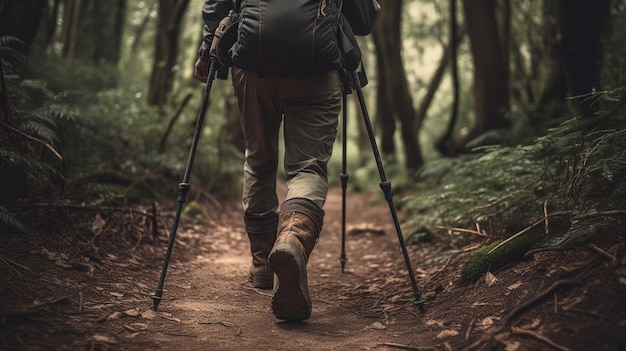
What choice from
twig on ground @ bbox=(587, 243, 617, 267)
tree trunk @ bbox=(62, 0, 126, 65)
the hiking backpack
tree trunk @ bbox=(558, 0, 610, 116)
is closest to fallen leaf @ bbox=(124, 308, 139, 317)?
the hiking backpack

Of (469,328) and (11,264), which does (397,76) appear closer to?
(469,328)

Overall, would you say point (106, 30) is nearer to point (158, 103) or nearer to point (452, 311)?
point (158, 103)

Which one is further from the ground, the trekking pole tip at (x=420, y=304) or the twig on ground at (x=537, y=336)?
the twig on ground at (x=537, y=336)

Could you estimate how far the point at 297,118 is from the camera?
2.89 meters

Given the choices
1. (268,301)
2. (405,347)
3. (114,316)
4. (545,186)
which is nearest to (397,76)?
(545,186)

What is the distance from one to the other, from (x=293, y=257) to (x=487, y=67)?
582 centimetres

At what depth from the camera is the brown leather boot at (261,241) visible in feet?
10.7

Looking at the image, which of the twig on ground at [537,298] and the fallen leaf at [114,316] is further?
the fallen leaf at [114,316]

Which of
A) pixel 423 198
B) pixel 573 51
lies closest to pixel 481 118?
pixel 573 51

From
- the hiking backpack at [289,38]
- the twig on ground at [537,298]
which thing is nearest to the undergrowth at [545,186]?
the twig on ground at [537,298]

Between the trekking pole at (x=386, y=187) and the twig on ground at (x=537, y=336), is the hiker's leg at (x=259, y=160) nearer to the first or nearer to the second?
the trekking pole at (x=386, y=187)

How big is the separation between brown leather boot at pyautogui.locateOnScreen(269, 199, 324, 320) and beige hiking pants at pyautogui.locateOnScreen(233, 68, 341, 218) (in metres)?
0.12

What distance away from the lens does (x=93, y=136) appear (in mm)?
5059

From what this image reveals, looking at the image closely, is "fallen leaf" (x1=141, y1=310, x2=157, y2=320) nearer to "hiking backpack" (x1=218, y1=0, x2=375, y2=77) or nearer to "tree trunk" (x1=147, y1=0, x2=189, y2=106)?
"hiking backpack" (x1=218, y1=0, x2=375, y2=77)
